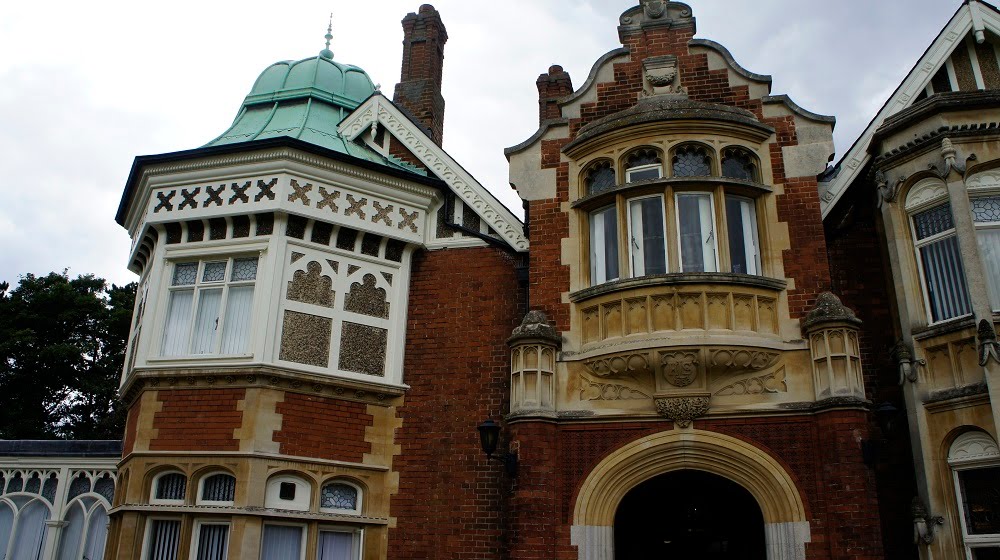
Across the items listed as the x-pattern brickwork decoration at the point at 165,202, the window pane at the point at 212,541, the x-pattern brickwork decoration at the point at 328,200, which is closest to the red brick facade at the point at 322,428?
the window pane at the point at 212,541

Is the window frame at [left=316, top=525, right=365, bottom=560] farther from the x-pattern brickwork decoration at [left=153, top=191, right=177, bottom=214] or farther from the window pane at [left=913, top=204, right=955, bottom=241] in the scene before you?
the window pane at [left=913, top=204, right=955, bottom=241]

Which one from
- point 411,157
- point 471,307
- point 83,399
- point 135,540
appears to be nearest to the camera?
point 135,540

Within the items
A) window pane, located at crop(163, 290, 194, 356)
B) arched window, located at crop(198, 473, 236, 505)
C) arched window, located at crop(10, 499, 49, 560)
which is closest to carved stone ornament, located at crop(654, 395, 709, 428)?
arched window, located at crop(198, 473, 236, 505)

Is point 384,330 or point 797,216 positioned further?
point 384,330

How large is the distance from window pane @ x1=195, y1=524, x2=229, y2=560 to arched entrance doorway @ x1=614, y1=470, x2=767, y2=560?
628 centimetres

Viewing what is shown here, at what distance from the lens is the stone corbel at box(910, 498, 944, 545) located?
31.2 ft

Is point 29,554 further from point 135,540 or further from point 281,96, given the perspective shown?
point 281,96

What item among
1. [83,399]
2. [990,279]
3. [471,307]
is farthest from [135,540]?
[83,399]

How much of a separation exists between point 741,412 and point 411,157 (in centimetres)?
726

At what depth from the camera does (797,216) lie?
11023 mm

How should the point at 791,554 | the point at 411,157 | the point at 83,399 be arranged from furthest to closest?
the point at 83,399 → the point at 411,157 → the point at 791,554

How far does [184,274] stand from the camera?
12.5 m

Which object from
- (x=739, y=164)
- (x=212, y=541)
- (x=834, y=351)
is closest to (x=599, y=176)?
(x=739, y=164)

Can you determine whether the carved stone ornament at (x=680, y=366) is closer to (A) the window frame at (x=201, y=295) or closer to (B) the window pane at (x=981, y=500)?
(B) the window pane at (x=981, y=500)
